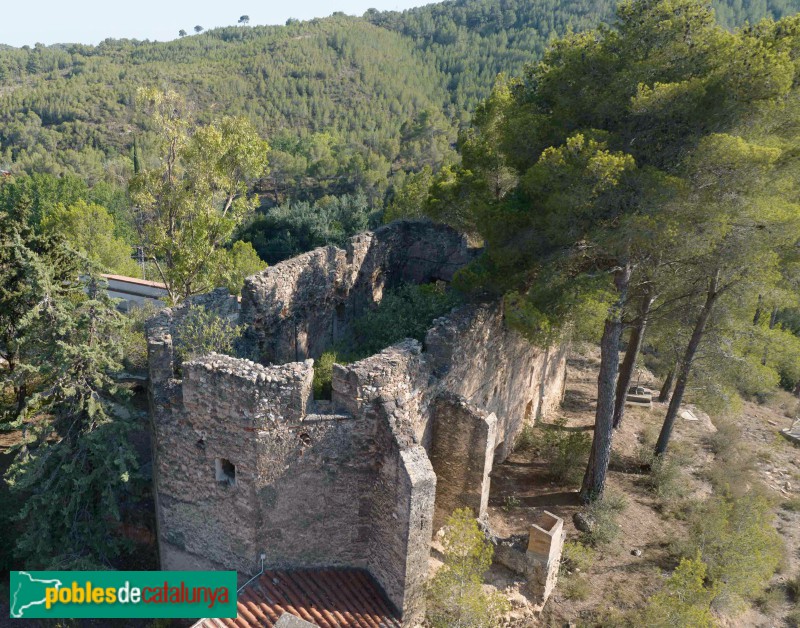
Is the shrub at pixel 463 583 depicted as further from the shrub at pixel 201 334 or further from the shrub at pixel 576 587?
the shrub at pixel 201 334

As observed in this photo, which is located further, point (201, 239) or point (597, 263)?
point (201, 239)

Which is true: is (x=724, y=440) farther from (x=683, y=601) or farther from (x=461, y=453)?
(x=461, y=453)

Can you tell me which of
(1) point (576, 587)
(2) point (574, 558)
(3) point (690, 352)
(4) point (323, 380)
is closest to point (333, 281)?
(4) point (323, 380)

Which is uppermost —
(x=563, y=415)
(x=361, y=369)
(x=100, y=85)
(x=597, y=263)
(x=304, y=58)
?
(x=304, y=58)

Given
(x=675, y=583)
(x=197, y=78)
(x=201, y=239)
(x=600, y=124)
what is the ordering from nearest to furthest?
(x=675, y=583), (x=600, y=124), (x=201, y=239), (x=197, y=78)

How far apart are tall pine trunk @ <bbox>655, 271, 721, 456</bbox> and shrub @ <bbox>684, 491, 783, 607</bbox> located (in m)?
2.65

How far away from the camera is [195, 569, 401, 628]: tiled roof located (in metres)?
8.55

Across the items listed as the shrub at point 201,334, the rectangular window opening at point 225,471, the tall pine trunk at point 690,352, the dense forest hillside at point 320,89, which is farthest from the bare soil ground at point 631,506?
the dense forest hillside at point 320,89

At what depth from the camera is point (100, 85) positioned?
69062 millimetres

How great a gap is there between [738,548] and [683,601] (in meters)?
2.26

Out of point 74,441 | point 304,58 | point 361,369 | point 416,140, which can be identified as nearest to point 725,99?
point 361,369

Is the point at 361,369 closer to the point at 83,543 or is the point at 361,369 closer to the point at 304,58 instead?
the point at 83,543

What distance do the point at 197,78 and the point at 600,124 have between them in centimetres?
6877

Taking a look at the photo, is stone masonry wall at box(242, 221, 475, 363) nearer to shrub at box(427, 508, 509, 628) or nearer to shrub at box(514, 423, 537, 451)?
shrub at box(514, 423, 537, 451)
